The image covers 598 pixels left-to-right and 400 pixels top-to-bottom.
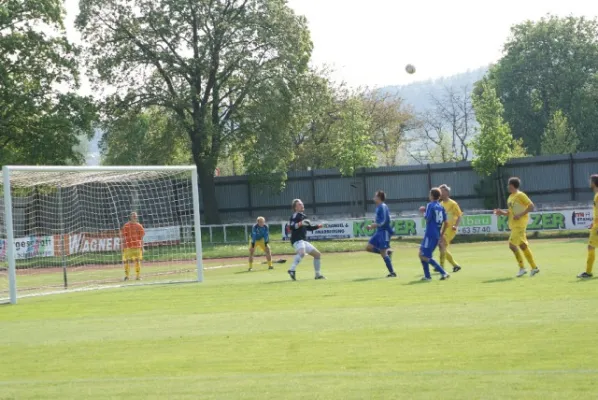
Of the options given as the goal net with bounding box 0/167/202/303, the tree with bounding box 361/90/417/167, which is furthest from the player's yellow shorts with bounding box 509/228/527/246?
the tree with bounding box 361/90/417/167

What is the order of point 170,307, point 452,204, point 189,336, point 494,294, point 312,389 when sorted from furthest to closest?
point 452,204 < point 170,307 < point 494,294 < point 189,336 < point 312,389

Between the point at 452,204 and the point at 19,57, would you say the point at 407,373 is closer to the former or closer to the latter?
the point at 452,204

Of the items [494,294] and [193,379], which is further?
[494,294]

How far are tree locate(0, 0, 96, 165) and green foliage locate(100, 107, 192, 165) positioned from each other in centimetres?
342

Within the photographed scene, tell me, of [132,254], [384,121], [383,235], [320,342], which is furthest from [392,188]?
[320,342]

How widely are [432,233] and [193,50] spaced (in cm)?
3195

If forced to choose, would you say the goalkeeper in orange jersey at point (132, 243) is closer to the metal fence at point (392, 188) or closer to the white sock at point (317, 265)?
the white sock at point (317, 265)

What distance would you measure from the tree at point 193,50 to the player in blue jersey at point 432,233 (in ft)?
96.1

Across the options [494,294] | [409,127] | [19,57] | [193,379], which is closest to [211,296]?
[494,294]

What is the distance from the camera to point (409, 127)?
85.6 metres

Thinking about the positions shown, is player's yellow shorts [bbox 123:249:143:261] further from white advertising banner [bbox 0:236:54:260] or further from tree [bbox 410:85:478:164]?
tree [bbox 410:85:478:164]

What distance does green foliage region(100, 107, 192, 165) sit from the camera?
48.8 m

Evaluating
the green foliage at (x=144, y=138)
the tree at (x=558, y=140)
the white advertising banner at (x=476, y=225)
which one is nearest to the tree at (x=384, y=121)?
the tree at (x=558, y=140)

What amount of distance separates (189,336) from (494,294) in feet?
18.0
